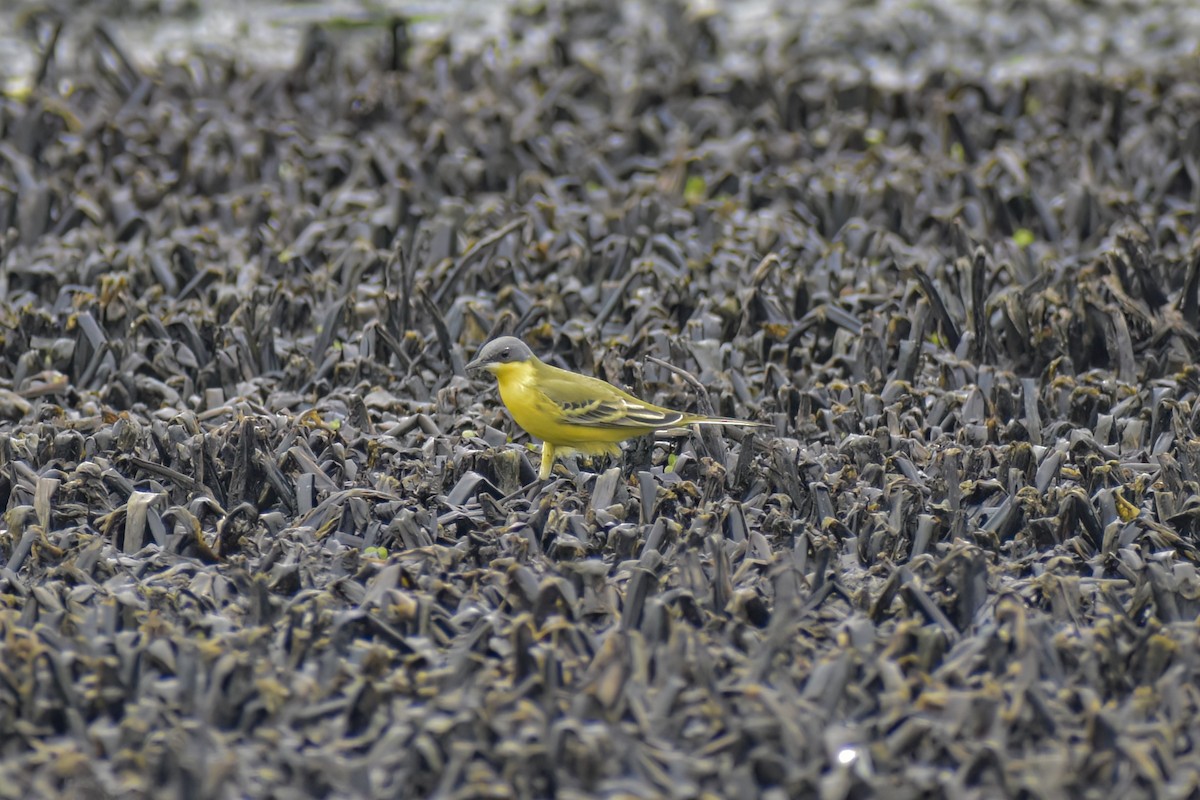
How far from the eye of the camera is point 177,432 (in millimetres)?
4918

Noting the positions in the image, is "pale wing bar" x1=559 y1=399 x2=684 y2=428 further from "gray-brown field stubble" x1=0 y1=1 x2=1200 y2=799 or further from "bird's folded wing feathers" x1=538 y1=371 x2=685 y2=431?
"gray-brown field stubble" x1=0 y1=1 x2=1200 y2=799

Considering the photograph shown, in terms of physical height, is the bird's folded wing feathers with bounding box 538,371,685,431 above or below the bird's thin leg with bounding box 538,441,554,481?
above

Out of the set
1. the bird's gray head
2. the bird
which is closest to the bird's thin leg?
the bird

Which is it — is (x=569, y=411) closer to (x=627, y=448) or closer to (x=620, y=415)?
(x=620, y=415)

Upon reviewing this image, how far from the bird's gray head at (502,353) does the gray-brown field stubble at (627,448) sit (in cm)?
22

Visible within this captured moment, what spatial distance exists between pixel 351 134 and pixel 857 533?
4.54m

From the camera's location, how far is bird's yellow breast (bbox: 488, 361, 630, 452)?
16.2ft

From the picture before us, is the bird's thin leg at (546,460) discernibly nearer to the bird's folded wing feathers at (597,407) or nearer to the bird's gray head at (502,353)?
the bird's folded wing feathers at (597,407)

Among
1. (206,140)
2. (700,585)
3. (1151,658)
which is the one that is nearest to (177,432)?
(700,585)

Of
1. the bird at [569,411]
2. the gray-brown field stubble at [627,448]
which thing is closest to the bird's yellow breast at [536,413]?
the bird at [569,411]

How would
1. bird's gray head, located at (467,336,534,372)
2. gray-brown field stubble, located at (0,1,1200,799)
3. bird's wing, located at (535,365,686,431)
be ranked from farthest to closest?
bird's gray head, located at (467,336,534,372), bird's wing, located at (535,365,686,431), gray-brown field stubble, located at (0,1,1200,799)

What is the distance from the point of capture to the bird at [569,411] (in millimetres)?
4945

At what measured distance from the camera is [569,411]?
4906mm

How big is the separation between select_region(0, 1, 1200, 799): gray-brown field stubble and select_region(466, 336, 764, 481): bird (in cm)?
10
